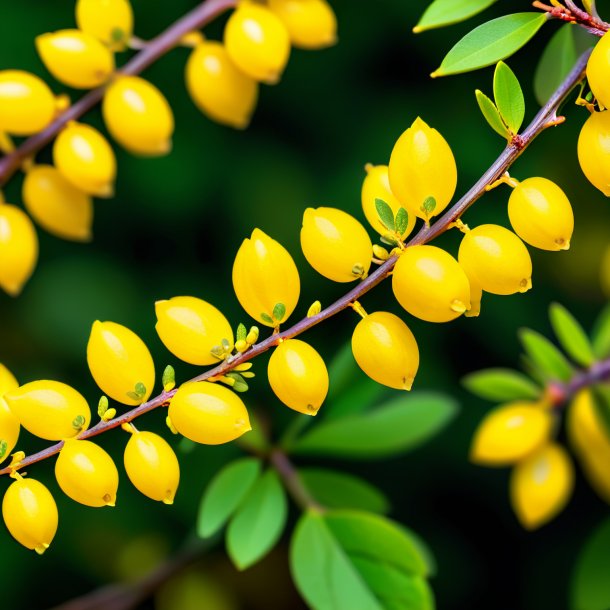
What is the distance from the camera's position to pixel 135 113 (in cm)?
66

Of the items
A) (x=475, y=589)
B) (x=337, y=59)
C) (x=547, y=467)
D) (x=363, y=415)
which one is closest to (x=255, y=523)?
(x=363, y=415)

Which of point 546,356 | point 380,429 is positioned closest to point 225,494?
point 380,429

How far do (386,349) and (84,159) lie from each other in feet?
0.98

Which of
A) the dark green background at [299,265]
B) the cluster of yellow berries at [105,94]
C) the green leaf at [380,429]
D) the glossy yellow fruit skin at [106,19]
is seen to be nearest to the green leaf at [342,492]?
the green leaf at [380,429]

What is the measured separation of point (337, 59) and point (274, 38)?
30 cm

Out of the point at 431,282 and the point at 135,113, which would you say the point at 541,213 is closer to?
the point at 431,282

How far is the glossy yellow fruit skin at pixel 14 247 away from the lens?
64cm

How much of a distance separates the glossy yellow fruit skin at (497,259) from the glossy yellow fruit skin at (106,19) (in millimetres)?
350

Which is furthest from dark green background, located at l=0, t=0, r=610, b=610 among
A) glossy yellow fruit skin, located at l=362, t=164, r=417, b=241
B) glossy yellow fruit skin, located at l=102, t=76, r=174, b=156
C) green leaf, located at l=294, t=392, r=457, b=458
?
glossy yellow fruit skin, located at l=362, t=164, r=417, b=241

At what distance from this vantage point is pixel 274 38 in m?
0.65

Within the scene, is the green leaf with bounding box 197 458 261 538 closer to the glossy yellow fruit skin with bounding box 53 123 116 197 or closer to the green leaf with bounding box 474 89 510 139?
the glossy yellow fruit skin with bounding box 53 123 116 197

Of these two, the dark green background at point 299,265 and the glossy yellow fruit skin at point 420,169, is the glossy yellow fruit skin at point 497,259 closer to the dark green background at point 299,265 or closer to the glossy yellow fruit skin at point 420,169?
the glossy yellow fruit skin at point 420,169

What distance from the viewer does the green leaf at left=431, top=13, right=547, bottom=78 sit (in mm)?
Answer: 469

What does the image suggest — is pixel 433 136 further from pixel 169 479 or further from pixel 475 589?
pixel 475 589
